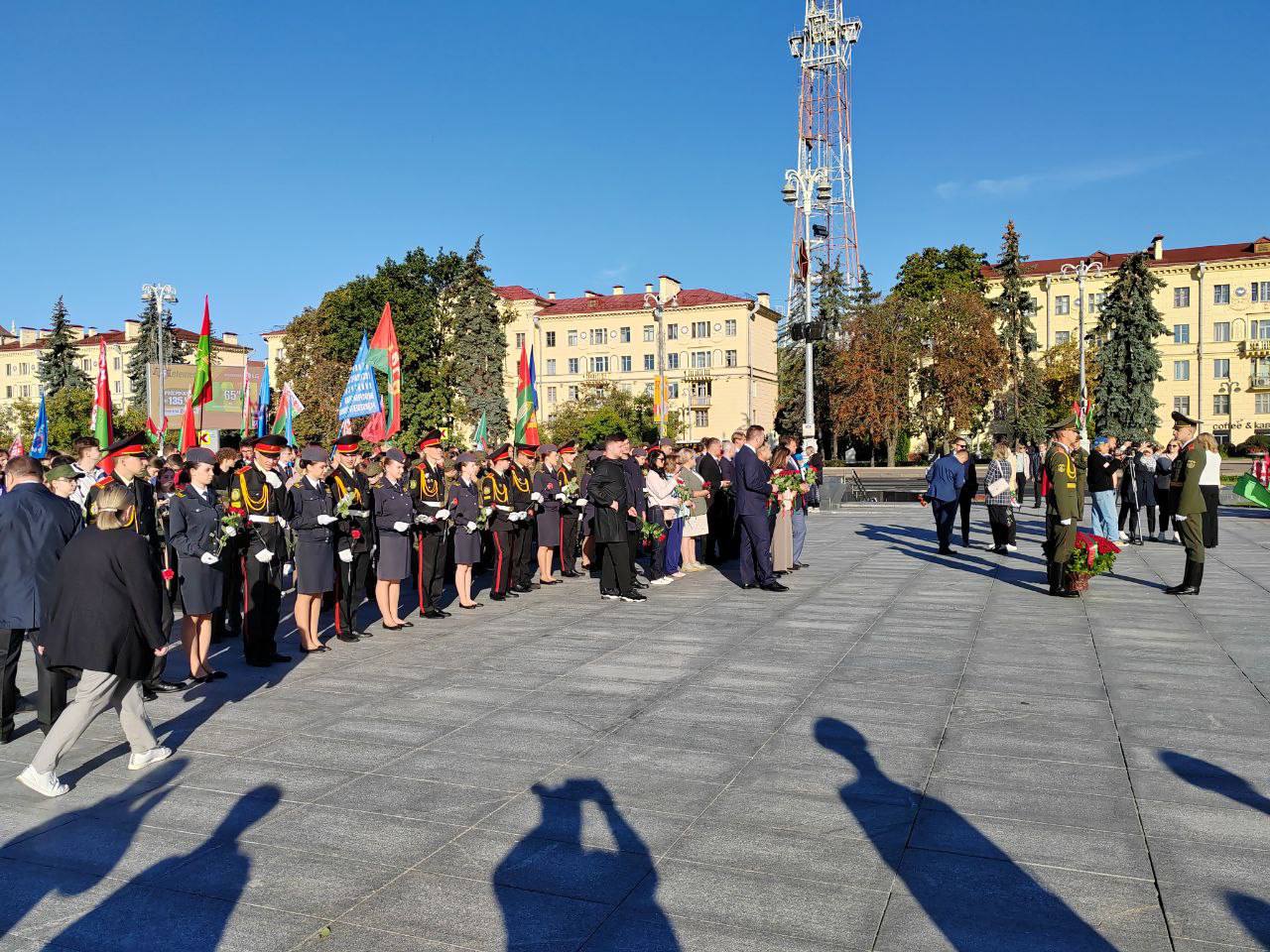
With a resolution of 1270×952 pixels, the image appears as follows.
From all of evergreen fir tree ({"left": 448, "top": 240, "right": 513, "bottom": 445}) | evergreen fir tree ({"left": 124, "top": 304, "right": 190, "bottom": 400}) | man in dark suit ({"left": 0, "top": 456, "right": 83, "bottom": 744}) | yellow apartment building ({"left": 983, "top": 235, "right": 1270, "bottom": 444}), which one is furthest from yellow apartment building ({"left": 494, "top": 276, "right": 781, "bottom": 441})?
man in dark suit ({"left": 0, "top": 456, "right": 83, "bottom": 744})

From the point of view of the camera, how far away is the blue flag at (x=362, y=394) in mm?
15531

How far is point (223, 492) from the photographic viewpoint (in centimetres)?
1088

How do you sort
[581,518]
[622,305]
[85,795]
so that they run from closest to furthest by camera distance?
[85,795] → [581,518] → [622,305]

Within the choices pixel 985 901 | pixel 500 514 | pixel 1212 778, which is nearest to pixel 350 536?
pixel 500 514

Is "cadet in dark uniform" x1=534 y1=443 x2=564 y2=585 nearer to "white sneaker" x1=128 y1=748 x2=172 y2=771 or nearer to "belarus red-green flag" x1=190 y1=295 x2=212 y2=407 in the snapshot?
"belarus red-green flag" x1=190 y1=295 x2=212 y2=407

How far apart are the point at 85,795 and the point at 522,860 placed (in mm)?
2844

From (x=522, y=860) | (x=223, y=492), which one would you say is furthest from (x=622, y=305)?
(x=522, y=860)

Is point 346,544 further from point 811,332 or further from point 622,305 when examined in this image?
point 622,305

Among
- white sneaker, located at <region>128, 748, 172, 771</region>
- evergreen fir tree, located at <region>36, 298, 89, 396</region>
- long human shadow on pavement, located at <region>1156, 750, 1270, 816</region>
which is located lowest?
long human shadow on pavement, located at <region>1156, 750, 1270, 816</region>

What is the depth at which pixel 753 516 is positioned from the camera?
13.5m

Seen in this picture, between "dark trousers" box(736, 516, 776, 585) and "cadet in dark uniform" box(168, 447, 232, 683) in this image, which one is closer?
"cadet in dark uniform" box(168, 447, 232, 683)

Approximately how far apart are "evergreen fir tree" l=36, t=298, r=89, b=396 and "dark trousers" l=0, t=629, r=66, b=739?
259ft

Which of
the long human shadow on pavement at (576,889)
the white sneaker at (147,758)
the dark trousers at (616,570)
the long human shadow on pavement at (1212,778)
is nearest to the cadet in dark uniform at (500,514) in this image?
the dark trousers at (616,570)

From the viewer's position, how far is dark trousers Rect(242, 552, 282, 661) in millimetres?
9211
